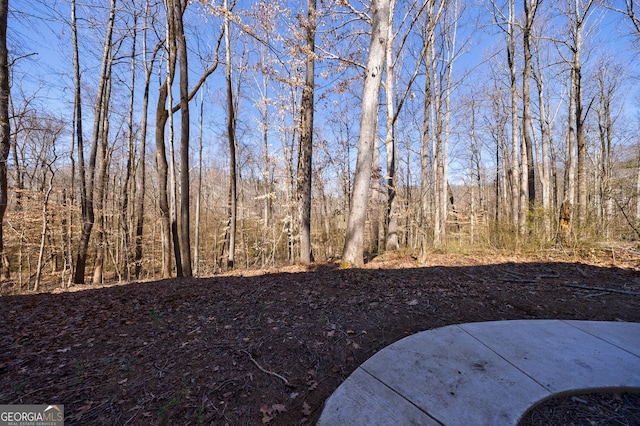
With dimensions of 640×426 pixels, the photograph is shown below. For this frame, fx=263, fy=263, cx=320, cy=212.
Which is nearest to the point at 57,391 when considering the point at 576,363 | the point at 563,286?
the point at 576,363

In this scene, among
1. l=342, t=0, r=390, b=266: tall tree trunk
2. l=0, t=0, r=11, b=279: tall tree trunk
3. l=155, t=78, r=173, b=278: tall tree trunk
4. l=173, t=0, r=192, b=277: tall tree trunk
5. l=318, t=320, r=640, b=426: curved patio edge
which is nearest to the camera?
l=318, t=320, r=640, b=426: curved patio edge

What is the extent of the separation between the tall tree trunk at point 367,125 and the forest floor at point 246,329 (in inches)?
32.4

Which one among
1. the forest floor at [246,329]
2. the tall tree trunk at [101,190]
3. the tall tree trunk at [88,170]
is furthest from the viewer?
the tall tree trunk at [101,190]

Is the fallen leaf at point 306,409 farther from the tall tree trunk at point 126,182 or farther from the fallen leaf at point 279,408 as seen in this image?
the tall tree trunk at point 126,182

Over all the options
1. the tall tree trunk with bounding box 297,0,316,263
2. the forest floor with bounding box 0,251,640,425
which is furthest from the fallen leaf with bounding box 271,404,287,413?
the tall tree trunk with bounding box 297,0,316,263

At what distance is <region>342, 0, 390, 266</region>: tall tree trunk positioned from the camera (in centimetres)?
546

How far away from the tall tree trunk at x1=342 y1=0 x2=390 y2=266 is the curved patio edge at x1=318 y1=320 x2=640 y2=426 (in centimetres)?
301

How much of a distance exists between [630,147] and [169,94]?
3040 cm

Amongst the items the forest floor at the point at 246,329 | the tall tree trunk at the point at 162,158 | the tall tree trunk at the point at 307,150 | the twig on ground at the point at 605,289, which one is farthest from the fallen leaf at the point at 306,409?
the tall tree trunk at the point at 162,158

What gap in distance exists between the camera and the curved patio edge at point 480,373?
1754 mm

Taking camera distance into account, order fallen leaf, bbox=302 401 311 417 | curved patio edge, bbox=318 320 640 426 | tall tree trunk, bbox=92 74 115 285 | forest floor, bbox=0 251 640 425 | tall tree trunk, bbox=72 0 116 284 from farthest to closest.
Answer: tall tree trunk, bbox=92 74 115 285 < tall tree trunk, bbox=72 0 116 284 < forest floor, bbox=0 251 640 425 < fallen leaf, bbox=302 401 311 417 < curved patio edge, bbox=318 320 640 426

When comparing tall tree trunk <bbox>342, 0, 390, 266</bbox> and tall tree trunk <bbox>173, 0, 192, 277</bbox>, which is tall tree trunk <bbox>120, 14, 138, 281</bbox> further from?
tall tree trunk <bbox>342, 0, 390, 266</bbox>

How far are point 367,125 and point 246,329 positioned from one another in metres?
4.46

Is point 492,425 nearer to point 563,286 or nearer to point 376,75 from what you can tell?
point 563,286
